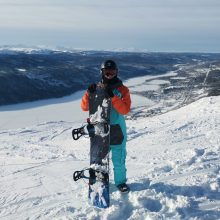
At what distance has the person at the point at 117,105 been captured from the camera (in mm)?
6387

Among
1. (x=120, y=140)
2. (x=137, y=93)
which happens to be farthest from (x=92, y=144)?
(x=137, y=93)

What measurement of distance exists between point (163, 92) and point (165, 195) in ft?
278

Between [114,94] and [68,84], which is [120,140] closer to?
[114,94]

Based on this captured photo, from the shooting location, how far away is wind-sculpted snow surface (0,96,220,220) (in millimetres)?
6148

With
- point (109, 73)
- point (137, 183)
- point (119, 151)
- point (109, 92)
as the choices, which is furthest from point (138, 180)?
point (109, 73)

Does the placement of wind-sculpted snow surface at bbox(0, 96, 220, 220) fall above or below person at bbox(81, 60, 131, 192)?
below

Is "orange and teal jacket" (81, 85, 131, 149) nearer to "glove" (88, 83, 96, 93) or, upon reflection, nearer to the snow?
"glove" (88, 83, 96, 93)

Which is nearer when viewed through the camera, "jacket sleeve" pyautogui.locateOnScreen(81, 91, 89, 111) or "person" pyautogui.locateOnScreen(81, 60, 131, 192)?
"person" pyautogui.locateOnScreen(81, 60, 131, 192)

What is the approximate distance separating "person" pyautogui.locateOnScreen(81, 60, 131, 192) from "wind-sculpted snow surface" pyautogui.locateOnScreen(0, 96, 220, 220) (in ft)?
1.07

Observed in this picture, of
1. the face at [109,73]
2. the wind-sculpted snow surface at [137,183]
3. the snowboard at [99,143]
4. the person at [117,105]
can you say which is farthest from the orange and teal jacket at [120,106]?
the wind-sculpted snow surface at [137,183]

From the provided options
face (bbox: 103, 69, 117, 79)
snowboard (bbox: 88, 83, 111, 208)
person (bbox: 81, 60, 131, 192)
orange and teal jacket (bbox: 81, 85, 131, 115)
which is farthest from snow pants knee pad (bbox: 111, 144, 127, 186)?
face (bbox: 103, 69, 117, 79)

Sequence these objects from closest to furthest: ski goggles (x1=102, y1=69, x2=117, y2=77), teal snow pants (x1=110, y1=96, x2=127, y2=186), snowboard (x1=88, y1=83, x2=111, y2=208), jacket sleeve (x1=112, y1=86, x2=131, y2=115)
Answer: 1. jacket sleeve (x1=112, y1=86, x2=131, y2=115)
2. ski goggles (x1=102, y1=69, x2=117, y2=77)
3. snowboard (x1=88, y1=83, x2=111, y2=208)
4. teal snow pants (x1=110, y1=96, x2=127, y2=186)

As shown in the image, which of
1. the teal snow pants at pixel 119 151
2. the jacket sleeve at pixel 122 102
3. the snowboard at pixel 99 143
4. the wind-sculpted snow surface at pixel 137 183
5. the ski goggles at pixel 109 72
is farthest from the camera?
the teal snow pants at pixel 119 151

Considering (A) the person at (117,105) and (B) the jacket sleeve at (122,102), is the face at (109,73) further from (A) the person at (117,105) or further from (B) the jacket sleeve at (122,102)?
(B) the jacket sleeve at (122,102)
